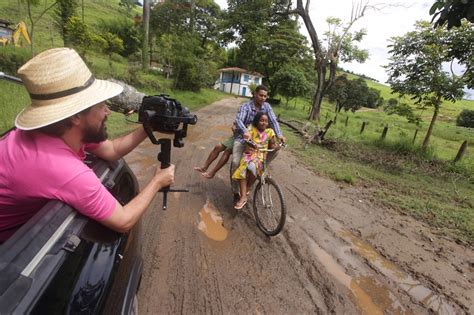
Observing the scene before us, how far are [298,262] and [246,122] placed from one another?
232 cm

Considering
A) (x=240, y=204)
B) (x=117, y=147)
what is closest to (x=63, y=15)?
(x=240, y=204)

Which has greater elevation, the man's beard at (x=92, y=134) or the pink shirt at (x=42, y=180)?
the man's beard at (x=92, y=134)

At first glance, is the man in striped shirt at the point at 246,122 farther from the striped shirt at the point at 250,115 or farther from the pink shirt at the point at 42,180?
the pink shirt at the point at 42,180

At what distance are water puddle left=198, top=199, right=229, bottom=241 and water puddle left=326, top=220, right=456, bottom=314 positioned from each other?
5.45 ft

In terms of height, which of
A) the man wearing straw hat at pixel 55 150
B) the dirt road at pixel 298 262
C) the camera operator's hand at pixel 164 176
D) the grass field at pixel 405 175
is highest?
the man wearing straw hat at pixel 55 150

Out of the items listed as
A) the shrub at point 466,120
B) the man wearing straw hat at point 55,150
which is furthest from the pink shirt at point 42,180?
the shrub at point 466,120

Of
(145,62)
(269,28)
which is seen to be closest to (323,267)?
(145,62)

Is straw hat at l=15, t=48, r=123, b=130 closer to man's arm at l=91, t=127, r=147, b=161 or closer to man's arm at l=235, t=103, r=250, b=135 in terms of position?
man's arm at l=91, t=127, r=147, b=161

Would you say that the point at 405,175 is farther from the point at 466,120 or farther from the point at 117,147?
the point at 466,120

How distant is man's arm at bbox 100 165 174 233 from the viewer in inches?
56.2

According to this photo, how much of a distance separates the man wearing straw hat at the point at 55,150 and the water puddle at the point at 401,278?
2961 millimetres

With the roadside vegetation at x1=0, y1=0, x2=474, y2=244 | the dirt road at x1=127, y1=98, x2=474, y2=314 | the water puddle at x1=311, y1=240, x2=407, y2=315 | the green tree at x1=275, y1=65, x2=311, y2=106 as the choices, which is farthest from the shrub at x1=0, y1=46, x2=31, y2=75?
the green tree at x1=275, y1=65, x2=311, y2=106

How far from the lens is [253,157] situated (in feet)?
13.3

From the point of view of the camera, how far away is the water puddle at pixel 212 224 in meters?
3.55
